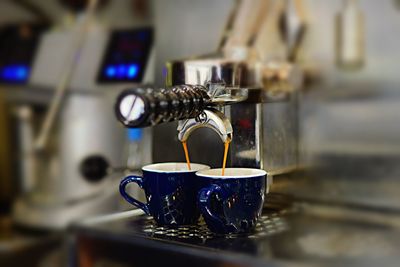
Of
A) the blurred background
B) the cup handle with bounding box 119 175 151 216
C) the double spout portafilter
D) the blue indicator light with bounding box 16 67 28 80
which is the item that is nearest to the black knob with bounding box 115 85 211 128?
the double spout portafilter

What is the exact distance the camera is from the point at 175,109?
45cm

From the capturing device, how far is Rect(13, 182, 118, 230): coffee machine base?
2.44 feet

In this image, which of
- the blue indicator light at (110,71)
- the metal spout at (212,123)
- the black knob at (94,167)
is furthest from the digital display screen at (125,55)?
the metal spout at (212,123)

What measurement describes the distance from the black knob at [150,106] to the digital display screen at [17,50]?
1.37 ft

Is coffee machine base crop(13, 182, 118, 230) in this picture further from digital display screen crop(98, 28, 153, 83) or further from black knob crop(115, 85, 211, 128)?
black knob crop(115, 85, 211, 128)

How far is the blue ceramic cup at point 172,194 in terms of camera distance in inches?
20.7

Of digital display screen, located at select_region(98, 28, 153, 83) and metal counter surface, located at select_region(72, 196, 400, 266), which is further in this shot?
digital display screen, located at select_region(98, 28, 153, 83)

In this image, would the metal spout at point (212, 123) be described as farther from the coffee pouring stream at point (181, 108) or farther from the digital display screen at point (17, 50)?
the digital display screen at point (17, 50)

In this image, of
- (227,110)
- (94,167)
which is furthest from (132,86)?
(227,110)

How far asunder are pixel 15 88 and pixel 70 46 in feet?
0.33

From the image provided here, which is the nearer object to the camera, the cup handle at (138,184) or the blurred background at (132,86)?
the cup handle at (138,184)

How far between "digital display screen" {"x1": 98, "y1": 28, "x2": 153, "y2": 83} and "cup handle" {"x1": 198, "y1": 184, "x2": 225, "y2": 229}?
0.27 metres

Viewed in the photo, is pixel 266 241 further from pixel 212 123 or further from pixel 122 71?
pixel 122 71

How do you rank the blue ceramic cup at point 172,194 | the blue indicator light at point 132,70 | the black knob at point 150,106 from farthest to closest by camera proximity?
the blue indicator light at point 132,70 < the blue ceramic cup at point 172,194 < the black knob at point 150,106
